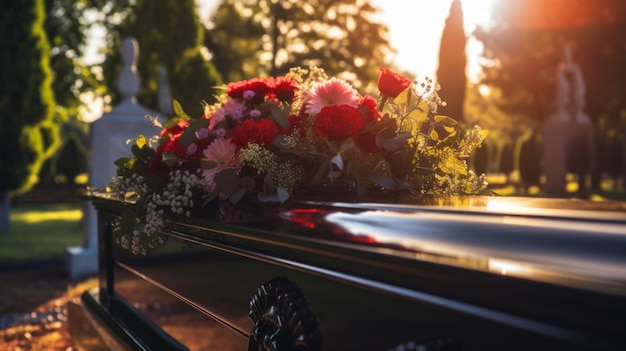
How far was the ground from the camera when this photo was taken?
5.73 m

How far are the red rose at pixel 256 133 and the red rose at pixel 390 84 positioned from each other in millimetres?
482

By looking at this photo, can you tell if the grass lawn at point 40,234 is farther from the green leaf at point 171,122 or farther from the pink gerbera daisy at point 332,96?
the pink gerbera daisy at point 332,96

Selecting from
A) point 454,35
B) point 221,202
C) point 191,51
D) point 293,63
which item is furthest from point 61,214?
point 221,202

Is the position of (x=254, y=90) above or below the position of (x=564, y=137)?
below

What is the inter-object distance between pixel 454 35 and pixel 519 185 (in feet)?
96.6

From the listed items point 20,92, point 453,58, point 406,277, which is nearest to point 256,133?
point 406,277

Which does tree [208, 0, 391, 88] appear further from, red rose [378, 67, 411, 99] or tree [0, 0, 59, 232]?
red rose [378, 67, 411, 99]

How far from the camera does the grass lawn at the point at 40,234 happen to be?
37.8 ft

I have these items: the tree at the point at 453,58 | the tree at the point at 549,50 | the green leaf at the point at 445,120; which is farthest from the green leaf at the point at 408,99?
the tree at the point at 549,50

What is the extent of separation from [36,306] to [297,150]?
5.59m

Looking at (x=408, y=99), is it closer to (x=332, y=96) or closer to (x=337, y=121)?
(x=332, y=96)

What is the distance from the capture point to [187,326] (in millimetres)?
2752

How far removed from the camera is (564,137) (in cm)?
2380

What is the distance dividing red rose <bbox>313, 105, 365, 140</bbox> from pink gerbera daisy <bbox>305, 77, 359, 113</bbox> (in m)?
0.19
